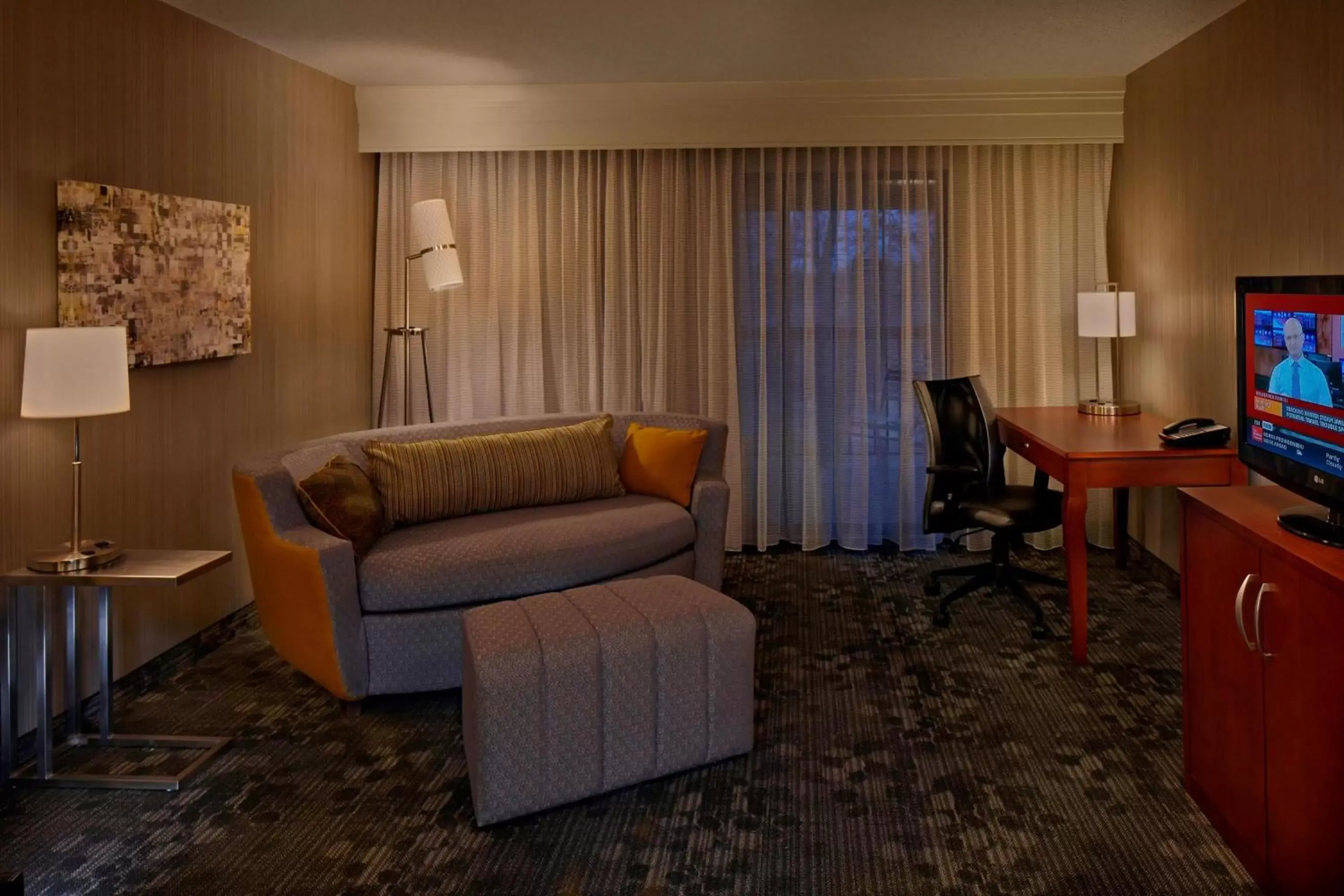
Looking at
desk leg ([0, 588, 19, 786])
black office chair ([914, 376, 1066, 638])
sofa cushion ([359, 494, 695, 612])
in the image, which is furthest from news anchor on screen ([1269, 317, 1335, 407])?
desk leg ([0, 588, 19, 786])

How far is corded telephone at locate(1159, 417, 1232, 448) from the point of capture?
12.8 ft

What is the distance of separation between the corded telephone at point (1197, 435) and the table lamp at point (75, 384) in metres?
3.47

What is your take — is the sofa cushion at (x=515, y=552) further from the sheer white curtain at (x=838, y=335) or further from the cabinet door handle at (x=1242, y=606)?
the cabinet door handle at (x=1242, y=606)

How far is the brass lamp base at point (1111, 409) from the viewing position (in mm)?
4879

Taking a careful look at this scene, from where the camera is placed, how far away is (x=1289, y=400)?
251cm

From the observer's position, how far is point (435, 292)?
576 centimetres

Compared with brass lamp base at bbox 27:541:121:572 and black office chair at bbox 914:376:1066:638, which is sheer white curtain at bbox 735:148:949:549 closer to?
black office chair at bbox 914:376:1066:638

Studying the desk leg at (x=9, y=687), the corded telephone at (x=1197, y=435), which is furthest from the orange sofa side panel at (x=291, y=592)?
the corded telephone at (x=1197, y=435)

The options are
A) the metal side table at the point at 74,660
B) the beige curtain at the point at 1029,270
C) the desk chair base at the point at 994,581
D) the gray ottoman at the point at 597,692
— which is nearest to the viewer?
the gray ottoman at the point at 597,692

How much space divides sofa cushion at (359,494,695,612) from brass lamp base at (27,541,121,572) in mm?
745

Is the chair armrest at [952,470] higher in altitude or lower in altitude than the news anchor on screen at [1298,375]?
lower

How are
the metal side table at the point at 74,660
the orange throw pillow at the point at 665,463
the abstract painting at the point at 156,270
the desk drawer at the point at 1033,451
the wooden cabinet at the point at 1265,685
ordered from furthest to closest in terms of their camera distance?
1. the orange throw pillow at the point at 665,463
2. the desk drawer at the point at 1033,451
3. the abstract painting at the point at 156,270
4. the metal side table at the point at 74,660
5. the wooden cabinet at the point at 1265,685

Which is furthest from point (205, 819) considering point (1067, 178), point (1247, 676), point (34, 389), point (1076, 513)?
point (1067, 178)

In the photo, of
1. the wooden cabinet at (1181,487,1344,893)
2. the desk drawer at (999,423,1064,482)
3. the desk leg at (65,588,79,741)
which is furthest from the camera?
the desk drawer at (999,423,1064,482)
